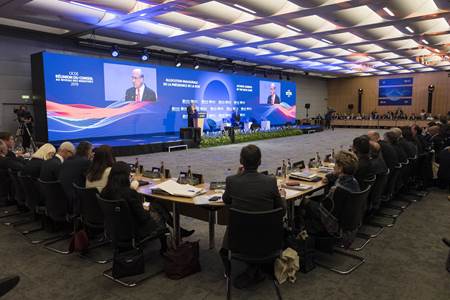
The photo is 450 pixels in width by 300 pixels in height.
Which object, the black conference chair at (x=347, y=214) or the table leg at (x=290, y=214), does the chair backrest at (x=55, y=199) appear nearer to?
the table leg at (x=290, y=214)

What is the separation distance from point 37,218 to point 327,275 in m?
3.62

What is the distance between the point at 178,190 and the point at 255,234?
3.95 feet

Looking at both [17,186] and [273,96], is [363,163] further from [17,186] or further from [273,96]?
[273,96]

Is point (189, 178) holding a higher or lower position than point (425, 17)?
lower

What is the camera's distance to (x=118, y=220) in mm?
2715

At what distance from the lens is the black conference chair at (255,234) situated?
2207 mm

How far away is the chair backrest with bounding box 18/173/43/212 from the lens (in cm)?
374

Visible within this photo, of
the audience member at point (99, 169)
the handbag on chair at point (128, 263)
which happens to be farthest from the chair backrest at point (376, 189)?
the audience member at point (99, 169)

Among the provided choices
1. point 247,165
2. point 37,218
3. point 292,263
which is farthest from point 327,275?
point 37,218

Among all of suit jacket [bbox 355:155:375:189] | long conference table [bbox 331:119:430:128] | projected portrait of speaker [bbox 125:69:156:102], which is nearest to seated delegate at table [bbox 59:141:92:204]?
suit jacket [bbox 355:155:375:189]

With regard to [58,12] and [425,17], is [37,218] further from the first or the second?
[425,17]

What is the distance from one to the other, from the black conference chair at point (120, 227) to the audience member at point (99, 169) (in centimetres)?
35

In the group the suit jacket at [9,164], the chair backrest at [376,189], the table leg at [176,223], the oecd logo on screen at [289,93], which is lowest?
the table leg at [176,223]

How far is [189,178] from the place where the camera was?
3674 millimetres
